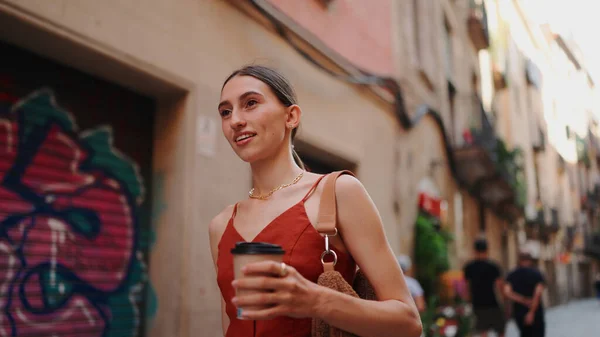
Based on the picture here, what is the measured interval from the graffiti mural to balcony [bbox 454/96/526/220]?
10.3m

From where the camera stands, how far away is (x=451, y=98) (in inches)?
562

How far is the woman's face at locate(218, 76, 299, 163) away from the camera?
179cm

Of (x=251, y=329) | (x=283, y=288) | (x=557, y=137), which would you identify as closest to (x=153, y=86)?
(x=251, y=329)

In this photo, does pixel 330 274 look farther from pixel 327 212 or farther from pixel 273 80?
pixel 273 80

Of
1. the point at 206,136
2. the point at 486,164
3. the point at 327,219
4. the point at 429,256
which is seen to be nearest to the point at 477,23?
the point at 486,164

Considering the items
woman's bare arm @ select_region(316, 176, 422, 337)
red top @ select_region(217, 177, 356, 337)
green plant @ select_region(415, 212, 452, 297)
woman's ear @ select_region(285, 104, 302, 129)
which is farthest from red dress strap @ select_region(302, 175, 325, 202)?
green plant @ select_region(415, 212, 452, 297)

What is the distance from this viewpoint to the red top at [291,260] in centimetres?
160

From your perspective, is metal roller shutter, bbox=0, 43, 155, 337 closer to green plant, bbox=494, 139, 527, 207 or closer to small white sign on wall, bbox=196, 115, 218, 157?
small white sign on wall, bbox=196, 115, 218, 157

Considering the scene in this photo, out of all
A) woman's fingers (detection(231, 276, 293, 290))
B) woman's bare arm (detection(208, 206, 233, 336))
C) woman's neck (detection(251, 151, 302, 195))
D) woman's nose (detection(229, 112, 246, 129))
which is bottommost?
woman's fingers (detection(231, 276, 293, 290))

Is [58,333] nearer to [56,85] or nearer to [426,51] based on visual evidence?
[56,85]

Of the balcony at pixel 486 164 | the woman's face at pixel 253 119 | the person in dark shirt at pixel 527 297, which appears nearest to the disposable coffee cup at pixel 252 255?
the woman's face at pixel 253 119

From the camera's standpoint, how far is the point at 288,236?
1654mm

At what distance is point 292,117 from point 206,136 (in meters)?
3.12

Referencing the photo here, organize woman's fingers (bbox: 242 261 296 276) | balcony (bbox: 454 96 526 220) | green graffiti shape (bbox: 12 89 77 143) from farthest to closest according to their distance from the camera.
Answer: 1. balcony (bbox: 454 96 526 220)
2. green graffiti shape (bbox: 12 89 77 143)
3. woman's fingers (bbox: 242 261 296 276)
